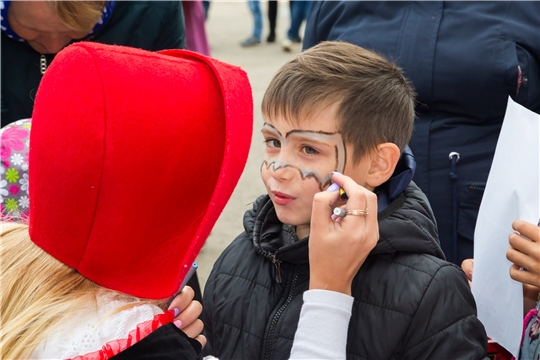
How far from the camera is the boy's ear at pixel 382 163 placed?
1.66m

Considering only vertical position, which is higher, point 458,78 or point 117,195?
point 117,195

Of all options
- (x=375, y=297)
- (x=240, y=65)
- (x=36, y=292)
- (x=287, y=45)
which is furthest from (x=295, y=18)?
(x=36, y=292)

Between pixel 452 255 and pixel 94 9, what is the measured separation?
1.57 meters

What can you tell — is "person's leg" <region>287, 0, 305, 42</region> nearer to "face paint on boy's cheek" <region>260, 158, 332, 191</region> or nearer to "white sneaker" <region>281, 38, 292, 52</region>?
"white sneaker" <region>281, 38, 292, 52</region>

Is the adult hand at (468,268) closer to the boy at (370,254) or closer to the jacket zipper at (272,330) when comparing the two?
the boy at (370,254)

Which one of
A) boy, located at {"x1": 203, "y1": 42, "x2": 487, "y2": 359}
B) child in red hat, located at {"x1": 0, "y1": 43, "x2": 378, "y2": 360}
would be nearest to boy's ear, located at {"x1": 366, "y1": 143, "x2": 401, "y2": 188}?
boy, located at {"x1": 203, "y1": 42, "x2": 487, "y2": 359}

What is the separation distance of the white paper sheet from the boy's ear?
0.25m

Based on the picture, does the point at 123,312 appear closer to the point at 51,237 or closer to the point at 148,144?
the point at 51,237

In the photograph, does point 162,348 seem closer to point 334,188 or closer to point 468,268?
point 334,188

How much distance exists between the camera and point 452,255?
2.24m

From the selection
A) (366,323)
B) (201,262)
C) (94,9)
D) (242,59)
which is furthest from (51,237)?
(242,59)

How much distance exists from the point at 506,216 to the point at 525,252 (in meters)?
0.11

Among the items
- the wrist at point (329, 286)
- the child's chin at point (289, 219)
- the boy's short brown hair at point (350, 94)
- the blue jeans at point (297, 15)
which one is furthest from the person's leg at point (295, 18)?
the wrist at point (329, 286)

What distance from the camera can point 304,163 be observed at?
1.62 meters
